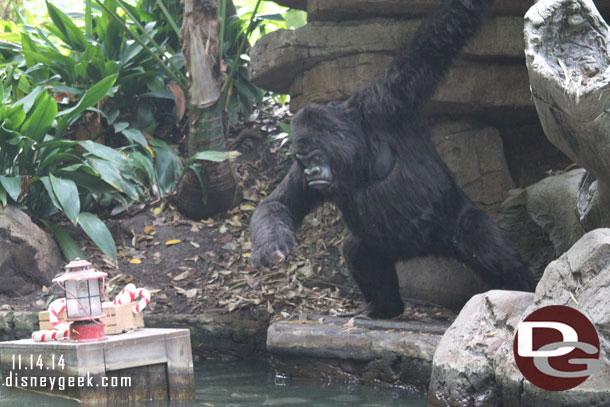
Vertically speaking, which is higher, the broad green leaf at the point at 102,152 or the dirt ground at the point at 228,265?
the broad green leaf at the point at 102,152

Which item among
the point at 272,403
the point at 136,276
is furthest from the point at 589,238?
the point at 136,276

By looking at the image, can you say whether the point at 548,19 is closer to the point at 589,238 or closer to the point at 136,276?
the point at 589,238

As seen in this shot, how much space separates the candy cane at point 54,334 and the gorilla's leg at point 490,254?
2.57 metres

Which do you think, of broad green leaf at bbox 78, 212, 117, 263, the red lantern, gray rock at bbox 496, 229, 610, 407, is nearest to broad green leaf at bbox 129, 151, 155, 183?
broad green leaf at bbox 78, 212, 117, 263

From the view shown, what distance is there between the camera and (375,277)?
556 cm

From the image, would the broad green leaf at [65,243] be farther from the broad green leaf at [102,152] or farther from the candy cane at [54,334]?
the candy cane at [54,334]

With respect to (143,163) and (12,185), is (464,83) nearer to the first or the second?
(143,163)

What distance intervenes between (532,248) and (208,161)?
124 inches

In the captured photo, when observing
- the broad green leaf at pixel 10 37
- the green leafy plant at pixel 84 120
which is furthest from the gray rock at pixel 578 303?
the broad green leaf at pixel 10 37

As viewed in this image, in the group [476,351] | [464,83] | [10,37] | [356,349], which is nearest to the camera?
[476,351]

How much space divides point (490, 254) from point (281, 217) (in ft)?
4.73

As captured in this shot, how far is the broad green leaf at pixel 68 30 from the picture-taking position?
26.8ft

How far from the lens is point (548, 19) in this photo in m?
3.44

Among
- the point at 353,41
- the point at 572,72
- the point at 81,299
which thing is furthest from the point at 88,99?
the point at 572,72
